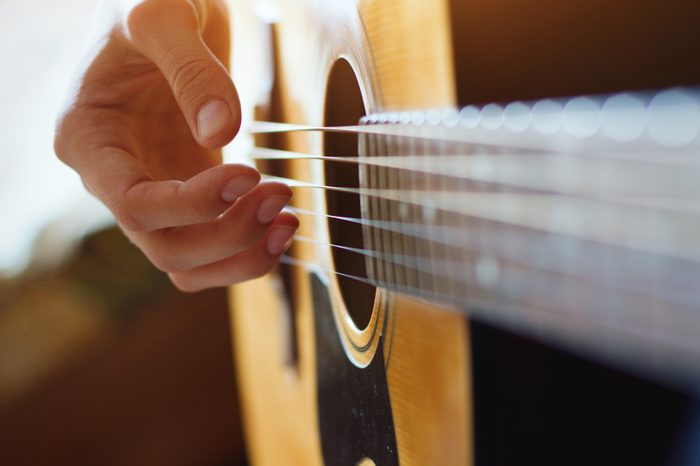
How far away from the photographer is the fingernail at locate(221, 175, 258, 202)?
43 centimetres

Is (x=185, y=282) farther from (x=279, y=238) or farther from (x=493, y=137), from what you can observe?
(x=493, y=137)

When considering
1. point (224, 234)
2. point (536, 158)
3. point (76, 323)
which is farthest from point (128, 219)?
point (76, 323)

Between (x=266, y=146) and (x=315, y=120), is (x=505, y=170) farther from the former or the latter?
(x=266, y=146)

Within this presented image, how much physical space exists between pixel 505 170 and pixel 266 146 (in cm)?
46

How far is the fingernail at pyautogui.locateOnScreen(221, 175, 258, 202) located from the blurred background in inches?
43.9

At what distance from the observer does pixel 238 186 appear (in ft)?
1.43

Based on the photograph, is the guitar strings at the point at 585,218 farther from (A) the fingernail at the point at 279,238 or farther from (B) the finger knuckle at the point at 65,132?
(B) the finger knuckle at the point at 65,132

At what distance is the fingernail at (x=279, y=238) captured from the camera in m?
0.53

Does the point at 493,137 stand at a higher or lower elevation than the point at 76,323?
higher

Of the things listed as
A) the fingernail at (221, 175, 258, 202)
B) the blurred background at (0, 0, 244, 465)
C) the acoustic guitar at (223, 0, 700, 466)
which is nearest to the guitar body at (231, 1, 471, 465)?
the acoustic guitar at (223, 0, 700, 466)

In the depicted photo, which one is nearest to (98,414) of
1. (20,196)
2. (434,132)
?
(20,196)

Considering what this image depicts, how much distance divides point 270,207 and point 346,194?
0.25ft

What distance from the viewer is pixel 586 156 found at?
0.87 feet

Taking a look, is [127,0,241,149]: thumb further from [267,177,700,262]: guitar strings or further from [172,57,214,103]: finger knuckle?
[267,177,700,262]: guitar strings
